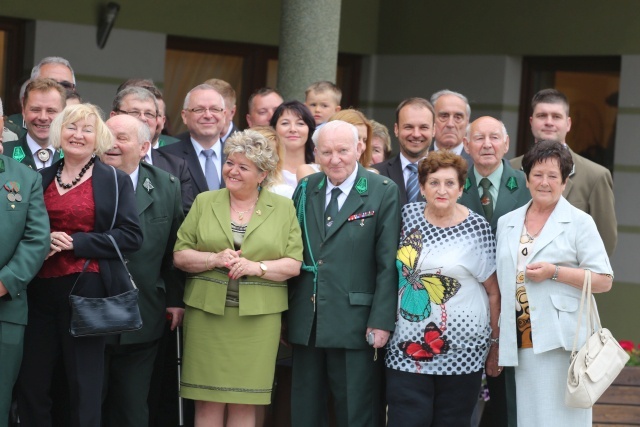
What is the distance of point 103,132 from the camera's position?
5578 millimetres

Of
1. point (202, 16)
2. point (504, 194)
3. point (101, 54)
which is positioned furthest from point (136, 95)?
point (202, 16)

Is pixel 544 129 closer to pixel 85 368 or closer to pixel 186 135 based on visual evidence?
pixel 186 135

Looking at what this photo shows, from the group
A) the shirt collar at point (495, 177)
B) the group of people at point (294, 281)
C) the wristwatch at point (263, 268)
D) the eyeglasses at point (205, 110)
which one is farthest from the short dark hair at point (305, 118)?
the wristwatch at point (263, 268)

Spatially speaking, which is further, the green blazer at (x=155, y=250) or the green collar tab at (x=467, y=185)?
the green collar tab at (x=467, y=185)

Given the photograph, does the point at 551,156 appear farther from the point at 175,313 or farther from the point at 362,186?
the point at 175,313

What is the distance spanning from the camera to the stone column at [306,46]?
8.68 meters

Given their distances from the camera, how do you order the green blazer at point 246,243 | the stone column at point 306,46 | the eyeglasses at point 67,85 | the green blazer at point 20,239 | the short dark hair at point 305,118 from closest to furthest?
the green blazer at point 20,239 < the green blazer at point 246,243 < the short dark hair at point 305,118 < the eyeglasses at point 67,85 < the stone column at point 306,46

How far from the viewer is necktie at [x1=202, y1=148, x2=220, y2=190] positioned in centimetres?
701

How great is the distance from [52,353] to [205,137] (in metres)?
1.99

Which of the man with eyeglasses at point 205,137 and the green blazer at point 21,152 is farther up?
the man with eyeglasses at point 205,137

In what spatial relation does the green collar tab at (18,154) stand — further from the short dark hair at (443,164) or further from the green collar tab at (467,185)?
the green collar tab at (467,185)

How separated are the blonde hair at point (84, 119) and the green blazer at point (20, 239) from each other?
0.76 ft

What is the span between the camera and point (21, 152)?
6.24 metres

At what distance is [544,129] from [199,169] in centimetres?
209
